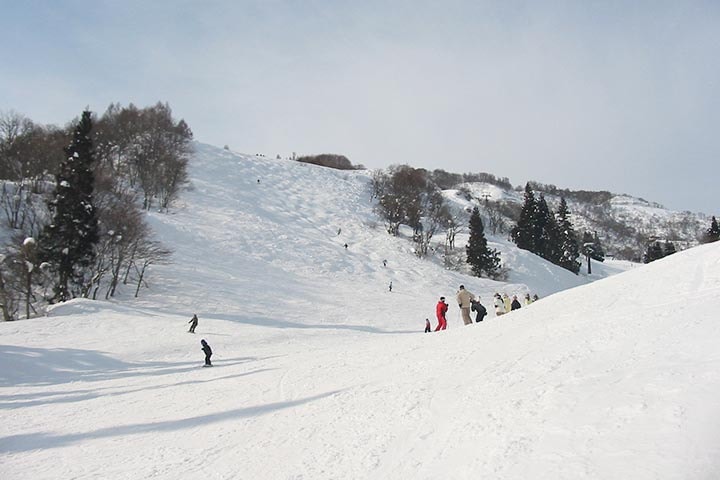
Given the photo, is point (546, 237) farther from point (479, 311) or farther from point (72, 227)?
point (72, 227)

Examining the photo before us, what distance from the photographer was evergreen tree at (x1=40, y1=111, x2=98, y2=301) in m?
29.2

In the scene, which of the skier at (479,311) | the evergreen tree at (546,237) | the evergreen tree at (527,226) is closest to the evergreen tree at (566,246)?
the evergreen tree at (546,237)

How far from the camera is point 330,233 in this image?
2211 inches

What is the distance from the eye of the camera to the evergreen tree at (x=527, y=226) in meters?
72.9

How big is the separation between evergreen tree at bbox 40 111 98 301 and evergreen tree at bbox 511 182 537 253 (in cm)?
6128

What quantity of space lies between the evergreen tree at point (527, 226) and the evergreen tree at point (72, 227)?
201ft

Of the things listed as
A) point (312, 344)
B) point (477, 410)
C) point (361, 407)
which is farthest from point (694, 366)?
point (312, 344)

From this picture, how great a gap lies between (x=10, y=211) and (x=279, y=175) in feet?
145

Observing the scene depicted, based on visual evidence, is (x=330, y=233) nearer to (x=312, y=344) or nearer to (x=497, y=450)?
(x=312, y=344)

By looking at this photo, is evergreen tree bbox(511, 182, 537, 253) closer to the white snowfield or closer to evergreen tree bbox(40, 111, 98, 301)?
the white snowfield

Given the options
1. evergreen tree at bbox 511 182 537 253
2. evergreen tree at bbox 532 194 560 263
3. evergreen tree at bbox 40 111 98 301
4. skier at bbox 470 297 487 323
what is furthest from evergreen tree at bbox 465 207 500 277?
evergreen tree at bbox 40 111 98 301

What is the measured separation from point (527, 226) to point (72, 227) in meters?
63.2

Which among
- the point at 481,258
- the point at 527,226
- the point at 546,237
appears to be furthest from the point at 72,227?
the point at 546,237

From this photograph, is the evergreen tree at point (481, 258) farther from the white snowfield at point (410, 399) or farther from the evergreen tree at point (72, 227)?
the evergreen tree at point (72, 227)
